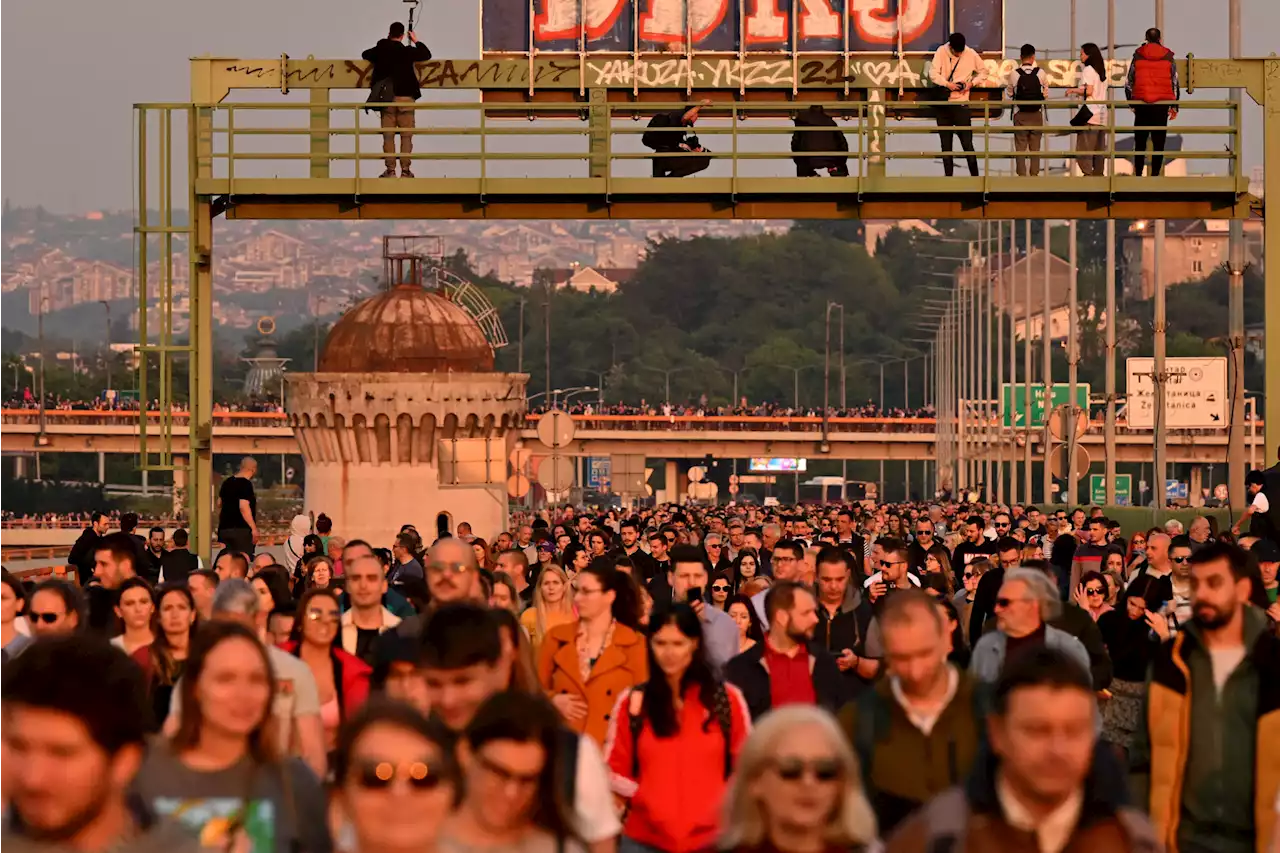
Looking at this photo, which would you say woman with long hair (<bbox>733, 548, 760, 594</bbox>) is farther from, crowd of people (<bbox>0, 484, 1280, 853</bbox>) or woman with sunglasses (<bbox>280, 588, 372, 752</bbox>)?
woman with sunglasses (<bbox>280, 588, 372, 752</bbox>)

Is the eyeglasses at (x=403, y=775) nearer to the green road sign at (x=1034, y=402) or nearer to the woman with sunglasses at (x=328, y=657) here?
the woman with sunglasses at (x=328, y=657)

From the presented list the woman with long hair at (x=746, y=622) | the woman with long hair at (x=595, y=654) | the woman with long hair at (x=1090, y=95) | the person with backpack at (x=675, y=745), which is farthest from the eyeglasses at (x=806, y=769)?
the woman with long hair at (x=1090, y=95)

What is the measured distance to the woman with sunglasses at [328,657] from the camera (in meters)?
12.3

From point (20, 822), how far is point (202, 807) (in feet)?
3.72

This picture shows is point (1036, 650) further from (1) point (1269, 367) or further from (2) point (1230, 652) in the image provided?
(1) point (1269, 367)

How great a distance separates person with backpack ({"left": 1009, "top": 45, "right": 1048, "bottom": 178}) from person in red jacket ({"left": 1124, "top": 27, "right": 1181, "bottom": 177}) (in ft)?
3.48

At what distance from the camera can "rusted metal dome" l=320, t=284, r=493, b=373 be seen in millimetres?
63553

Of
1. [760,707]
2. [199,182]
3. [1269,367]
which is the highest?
[199,182]

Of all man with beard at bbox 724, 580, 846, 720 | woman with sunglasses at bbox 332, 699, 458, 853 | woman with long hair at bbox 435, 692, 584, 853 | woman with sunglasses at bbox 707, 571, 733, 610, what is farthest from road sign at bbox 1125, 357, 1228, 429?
woman with sunglasses at bbox 332, 699, 458, 853

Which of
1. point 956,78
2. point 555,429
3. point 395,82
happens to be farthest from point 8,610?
point 555,429

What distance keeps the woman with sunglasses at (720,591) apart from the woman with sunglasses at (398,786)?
12693 millimetres

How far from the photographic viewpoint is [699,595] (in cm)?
1738

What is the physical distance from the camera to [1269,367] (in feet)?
102

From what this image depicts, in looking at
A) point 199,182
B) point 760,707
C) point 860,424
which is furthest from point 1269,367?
point 860,424
